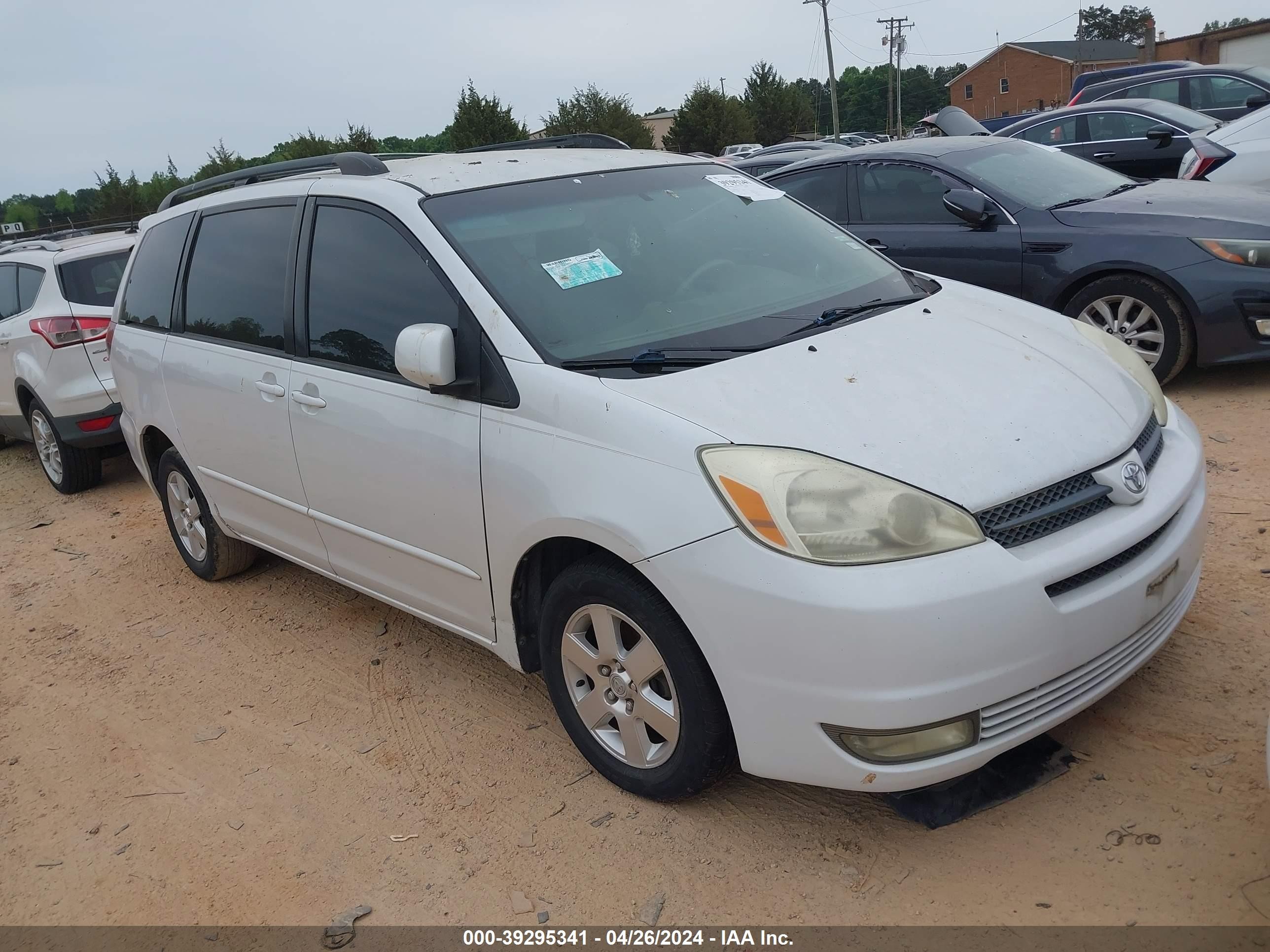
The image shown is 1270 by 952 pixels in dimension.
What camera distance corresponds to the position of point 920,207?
654 centimetres

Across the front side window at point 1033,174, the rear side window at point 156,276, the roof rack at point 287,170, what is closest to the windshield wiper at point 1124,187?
the front side window at point 1033,174

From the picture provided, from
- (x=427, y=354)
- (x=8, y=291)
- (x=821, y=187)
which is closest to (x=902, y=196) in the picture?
(x=821, y=187)

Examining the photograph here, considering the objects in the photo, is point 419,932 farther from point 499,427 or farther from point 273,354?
point 273,354

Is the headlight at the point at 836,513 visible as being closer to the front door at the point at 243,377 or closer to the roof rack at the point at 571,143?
the front door at the point at 243,377

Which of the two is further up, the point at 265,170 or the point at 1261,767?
the point at 265,170

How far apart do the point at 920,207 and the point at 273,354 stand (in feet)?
14.4

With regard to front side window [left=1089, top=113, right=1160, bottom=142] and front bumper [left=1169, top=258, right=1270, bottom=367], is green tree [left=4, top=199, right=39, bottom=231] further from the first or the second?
front bumper [left=1169, top=258, right=1270, bottom=367]

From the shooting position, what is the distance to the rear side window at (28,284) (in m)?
7.26

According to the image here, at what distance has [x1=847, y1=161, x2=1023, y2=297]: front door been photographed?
611 cm

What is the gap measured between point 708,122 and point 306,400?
46584 mm

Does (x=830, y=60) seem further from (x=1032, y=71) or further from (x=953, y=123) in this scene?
(x=953, y=123)

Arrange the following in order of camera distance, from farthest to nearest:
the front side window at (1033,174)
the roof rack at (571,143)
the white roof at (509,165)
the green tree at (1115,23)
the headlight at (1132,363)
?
the green tree at (1115,23) → the front side window at (1033,174) → the roof rack at (571,143) → the white roof at (509,165) → the headlight at (1132,363)

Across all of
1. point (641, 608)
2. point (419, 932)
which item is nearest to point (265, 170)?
point (641, 608)

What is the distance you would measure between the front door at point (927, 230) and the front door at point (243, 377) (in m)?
3.42
